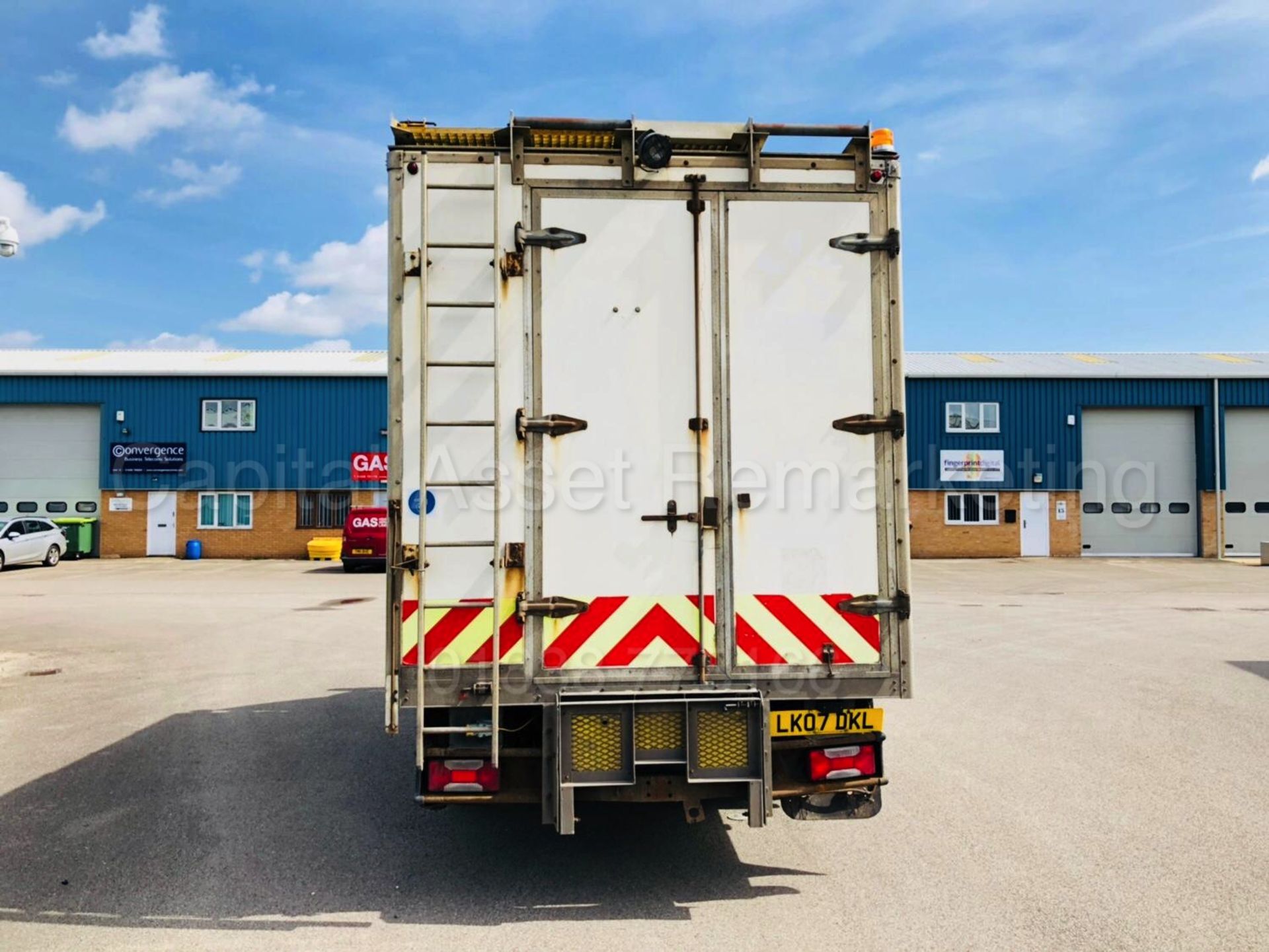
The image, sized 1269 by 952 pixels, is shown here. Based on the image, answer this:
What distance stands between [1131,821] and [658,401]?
154 inches

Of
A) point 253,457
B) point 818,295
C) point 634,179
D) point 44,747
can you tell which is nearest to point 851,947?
point 818,295

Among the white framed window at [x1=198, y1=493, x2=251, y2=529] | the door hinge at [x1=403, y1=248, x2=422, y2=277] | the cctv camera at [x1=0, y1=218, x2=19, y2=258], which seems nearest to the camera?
the door hinge at [x1=403, y1=248, x2=422, y2=277]

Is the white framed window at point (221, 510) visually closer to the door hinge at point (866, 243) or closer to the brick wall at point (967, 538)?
the brick wall at point (967, 538)

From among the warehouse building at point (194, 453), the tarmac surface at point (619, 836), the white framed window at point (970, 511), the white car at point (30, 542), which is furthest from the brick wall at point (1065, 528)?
the white car at point (30, 542)

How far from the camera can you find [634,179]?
4.45 meters

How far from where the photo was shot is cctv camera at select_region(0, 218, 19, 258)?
1256 cm

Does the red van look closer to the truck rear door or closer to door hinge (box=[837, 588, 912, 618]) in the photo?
the truck rear door

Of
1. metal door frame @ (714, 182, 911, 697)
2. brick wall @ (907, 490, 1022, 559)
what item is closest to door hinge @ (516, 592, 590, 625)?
metal door frame @ (714, 182, 911, 697)

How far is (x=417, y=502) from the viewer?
4.32m

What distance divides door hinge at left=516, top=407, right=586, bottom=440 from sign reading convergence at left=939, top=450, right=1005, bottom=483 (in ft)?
99.2

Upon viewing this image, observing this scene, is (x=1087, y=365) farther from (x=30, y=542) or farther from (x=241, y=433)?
(x=30, y=542)

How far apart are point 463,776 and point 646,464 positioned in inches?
67.9

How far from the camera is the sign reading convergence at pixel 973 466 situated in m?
32.5

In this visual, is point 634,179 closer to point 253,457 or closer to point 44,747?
point 44,747
